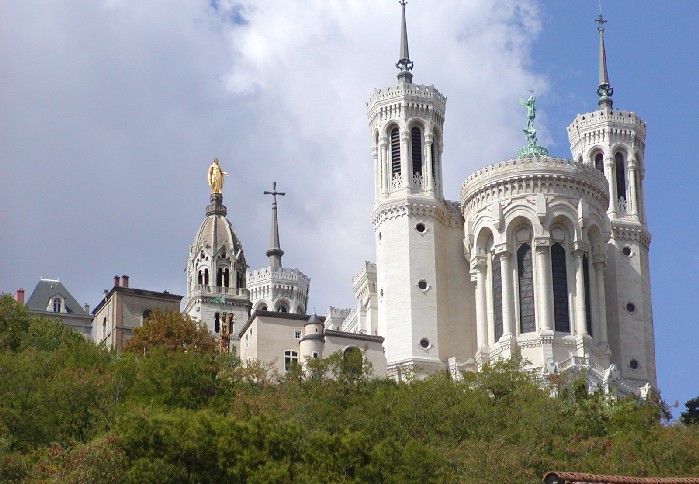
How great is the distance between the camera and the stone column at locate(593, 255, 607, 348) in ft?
307

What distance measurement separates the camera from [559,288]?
9331 cm

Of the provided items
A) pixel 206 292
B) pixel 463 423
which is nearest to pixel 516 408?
pixel 463 423

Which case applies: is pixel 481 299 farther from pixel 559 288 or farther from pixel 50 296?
pixel 50 296

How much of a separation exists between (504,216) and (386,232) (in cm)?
671

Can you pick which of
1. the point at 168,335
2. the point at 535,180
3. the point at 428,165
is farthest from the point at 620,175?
the point at 168,335

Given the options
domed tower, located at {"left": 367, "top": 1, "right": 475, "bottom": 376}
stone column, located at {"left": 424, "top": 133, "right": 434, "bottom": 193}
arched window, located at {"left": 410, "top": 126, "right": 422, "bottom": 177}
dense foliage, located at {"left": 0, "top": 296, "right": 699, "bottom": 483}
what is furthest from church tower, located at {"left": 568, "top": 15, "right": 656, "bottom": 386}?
dense foliage, located at {"left": 0, "top": 296, "right": 699, "bottom": 483}

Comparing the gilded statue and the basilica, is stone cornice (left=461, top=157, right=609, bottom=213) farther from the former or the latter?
the gilded statue

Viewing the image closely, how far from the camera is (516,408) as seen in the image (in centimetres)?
7100

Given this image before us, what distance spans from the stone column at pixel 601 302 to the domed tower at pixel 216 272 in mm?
26729

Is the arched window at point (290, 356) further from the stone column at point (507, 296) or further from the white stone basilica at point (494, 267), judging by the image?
the stone column at point (507, 296)

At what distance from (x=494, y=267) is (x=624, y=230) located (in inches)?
473

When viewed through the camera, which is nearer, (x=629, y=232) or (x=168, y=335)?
(x=168, y=335)

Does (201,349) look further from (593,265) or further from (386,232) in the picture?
(593,265)

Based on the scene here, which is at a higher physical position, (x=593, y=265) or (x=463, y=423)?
(x=593, y=265)
